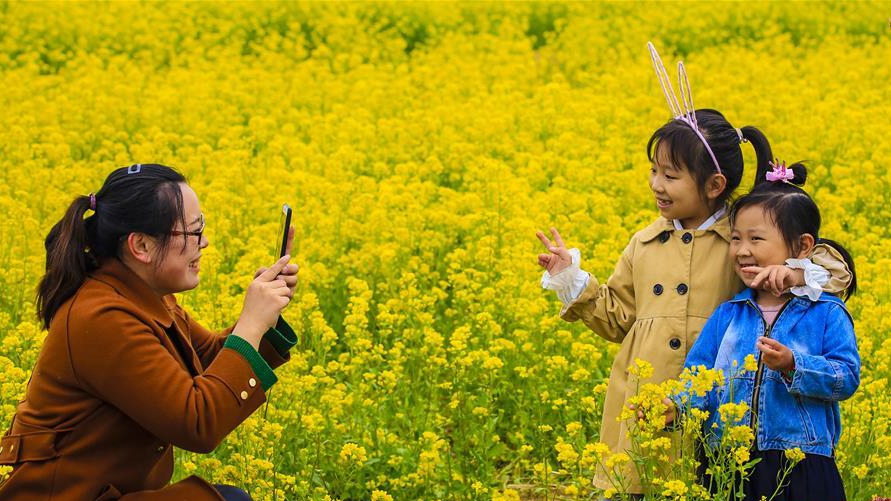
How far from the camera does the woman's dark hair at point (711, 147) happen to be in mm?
3688

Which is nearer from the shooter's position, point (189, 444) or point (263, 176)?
point (189, 444)

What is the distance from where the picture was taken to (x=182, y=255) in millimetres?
3156

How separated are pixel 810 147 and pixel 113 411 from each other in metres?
7.08

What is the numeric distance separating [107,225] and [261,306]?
441 mm

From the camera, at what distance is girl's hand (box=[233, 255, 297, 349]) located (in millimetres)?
3076

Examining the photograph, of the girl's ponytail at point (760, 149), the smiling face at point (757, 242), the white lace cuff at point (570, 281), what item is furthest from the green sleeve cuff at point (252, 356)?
the girl's ponytail at point (760, 149)

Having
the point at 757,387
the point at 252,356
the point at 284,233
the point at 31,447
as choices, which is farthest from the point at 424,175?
the point at 31,447

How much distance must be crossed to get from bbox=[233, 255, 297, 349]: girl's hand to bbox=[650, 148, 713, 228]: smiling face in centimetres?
123

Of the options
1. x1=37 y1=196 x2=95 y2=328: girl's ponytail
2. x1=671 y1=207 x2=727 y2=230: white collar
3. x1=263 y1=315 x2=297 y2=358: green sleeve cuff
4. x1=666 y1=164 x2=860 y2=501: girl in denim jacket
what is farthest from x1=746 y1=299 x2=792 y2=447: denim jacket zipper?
x1=37 y1=196 x2=95 y2=328: girl's ponytail

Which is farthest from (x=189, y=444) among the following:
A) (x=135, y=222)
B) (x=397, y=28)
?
(x=397, y=28)

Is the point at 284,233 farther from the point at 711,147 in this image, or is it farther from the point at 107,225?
the point at 711,147

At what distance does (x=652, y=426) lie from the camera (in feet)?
10.6

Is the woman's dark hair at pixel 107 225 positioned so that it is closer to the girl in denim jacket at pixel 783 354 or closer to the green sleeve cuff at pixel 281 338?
the green sleeve cuff at pixel 281 338

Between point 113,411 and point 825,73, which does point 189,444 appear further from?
point 825,73
